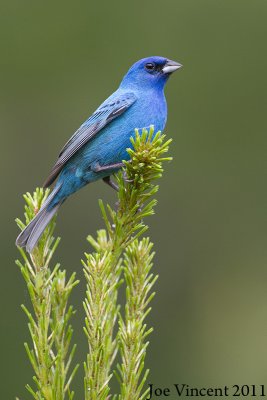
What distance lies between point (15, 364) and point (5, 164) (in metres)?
1.87

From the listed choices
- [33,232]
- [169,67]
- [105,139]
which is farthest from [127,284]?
[169,67]

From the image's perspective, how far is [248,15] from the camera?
651 centimetres

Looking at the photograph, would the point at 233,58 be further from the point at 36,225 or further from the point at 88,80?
the point at 36,225

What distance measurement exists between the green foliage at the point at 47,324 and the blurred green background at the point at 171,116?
3.07 m

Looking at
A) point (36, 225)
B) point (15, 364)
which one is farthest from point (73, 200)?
point (36, 225)

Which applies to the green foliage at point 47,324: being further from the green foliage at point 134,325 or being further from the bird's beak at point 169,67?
the bird's beak at point 169,67

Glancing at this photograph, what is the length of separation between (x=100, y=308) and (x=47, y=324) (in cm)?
19

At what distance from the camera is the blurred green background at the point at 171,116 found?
6012 millimetres

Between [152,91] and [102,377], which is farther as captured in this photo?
[152,91]

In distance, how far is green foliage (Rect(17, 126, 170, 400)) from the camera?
2412 mm

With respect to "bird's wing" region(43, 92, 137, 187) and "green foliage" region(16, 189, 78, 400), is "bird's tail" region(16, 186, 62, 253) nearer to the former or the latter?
"green foliage" region(16, 189, 78, 400)

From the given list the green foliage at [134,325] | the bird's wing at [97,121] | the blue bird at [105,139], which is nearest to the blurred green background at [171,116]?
the blue bird at [105,139]

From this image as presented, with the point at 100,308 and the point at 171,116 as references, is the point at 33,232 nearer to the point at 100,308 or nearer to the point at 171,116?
the point at 100,308

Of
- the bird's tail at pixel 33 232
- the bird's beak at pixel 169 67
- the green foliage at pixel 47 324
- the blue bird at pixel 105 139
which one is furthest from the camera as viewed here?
the bird's beak at pixel 169 67
